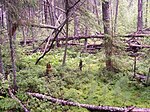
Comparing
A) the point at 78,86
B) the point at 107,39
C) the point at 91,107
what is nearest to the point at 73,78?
the point at 78,86

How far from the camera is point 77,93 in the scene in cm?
734

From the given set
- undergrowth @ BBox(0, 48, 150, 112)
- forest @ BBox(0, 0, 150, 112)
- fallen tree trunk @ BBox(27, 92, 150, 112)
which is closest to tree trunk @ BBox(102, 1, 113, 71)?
forest @ BBox(0, 0, 150, 112)

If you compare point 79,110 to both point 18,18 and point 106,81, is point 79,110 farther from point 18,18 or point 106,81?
point 18,18

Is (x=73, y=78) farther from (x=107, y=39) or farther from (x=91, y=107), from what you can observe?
(x=91, y=107)

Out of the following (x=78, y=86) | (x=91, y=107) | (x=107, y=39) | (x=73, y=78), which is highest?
(x=107, y=39)

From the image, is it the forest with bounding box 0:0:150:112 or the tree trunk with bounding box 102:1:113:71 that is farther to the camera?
the tree trunk with bounding box 102:1:113:71

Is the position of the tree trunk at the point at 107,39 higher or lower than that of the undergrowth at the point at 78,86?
higher

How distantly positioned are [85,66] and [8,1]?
459cm

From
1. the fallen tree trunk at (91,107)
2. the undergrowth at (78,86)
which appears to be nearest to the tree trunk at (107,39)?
the undergrowth at (78,86)

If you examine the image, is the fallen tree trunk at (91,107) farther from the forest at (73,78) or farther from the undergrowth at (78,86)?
the undergrowth at (78,86)

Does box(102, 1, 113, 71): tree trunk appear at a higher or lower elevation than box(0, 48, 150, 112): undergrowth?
higher

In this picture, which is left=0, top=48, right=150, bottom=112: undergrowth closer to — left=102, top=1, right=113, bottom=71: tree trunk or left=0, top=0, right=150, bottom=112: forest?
left=0, top=0, right=150, bottom=112: forest

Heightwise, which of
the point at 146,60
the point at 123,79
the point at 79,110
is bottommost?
the point at 79,110

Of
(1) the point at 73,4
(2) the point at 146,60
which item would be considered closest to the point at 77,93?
(2) the point at 146,60
